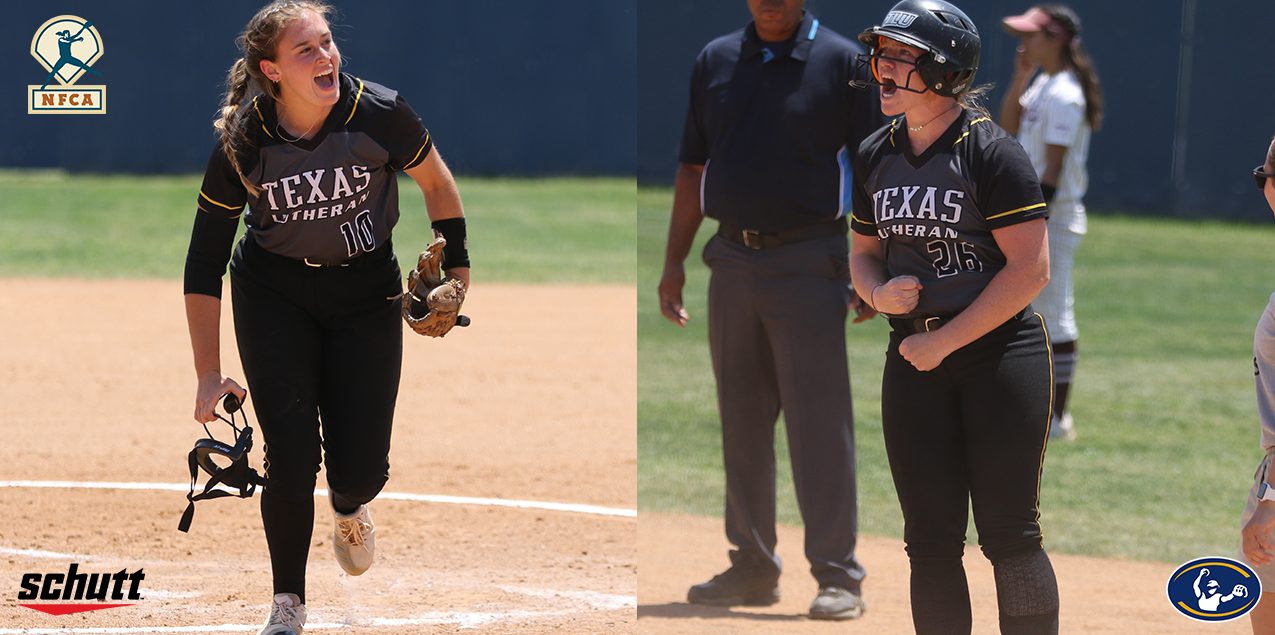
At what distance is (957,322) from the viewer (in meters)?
2.67

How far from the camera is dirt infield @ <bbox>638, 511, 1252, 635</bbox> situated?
3.69 m

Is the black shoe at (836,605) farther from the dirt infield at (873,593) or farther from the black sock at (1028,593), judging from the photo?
the black sock at (1028,593)

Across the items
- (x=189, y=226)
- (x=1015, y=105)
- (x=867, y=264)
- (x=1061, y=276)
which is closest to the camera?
(x=867, y=264)

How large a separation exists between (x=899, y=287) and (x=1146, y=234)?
47.4 ft

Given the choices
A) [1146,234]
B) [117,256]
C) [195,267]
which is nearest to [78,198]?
[117,256]

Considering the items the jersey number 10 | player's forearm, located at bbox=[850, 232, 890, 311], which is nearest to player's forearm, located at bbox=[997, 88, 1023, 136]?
player's forearm, located at bbox=[850, 232, 890, 311]

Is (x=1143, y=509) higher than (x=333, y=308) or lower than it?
lower

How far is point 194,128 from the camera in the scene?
1753 cm

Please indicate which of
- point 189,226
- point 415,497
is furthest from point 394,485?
point 189,226

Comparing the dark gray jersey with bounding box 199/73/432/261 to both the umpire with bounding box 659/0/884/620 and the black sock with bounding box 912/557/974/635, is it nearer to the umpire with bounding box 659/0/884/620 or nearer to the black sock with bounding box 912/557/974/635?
the umpire with bounding box 659/0/884/620

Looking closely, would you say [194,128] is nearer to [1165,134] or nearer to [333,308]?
[1165,134]

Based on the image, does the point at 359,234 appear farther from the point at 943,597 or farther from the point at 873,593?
the point at 873,593

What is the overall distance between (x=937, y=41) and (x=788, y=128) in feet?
3.60

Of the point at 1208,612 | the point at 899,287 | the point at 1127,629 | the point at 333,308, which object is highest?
the point at 899,287
